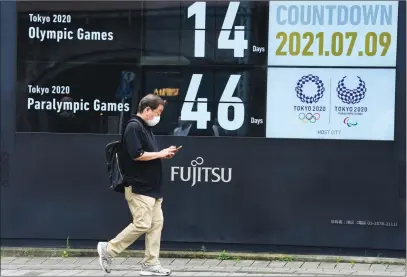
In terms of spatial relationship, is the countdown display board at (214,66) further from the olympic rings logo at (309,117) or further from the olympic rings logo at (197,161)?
the olympic rings logo at (197,161)

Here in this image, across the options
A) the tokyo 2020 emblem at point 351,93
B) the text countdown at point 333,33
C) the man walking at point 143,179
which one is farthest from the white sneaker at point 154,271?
the tokyo 2020 emblem at point 351,93

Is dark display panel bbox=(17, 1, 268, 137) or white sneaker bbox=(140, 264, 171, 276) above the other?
dark display panel bbox=(17, 1, 268, 137)

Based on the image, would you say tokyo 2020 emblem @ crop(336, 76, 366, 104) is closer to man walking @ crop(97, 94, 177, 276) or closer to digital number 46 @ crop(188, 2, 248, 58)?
digital number 46 @ crop(188, 2, 248, 58)

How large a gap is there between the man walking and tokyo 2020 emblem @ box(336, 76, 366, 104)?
2034 mm

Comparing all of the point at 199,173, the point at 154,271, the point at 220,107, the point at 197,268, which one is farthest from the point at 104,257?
the point at 220,107

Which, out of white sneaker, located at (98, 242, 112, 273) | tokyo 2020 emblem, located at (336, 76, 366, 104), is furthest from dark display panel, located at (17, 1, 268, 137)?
white sneaker, located at (98, 242, 112, 273)

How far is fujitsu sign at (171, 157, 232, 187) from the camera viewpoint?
26.0 feet

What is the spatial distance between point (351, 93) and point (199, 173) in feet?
6.07

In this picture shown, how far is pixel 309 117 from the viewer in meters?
7.82

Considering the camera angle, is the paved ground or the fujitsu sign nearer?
the paved ground

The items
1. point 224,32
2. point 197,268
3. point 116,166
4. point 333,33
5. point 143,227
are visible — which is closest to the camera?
point 143,227

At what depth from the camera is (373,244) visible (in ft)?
25.6

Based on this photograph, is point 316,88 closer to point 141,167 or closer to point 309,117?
point 309,117

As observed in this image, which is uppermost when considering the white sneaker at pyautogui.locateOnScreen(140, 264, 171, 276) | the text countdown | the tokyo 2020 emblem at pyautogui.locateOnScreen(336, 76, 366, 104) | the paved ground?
the text countdown
